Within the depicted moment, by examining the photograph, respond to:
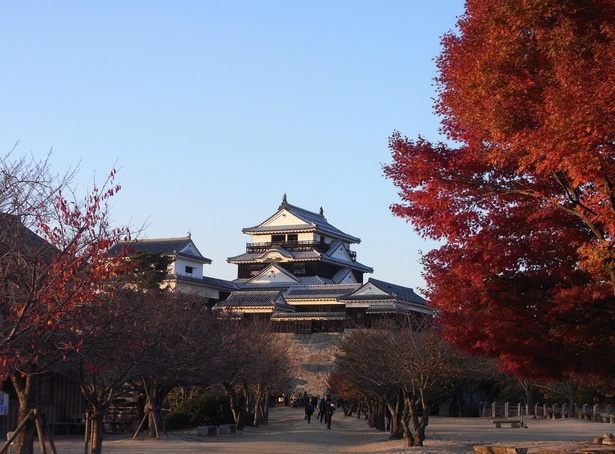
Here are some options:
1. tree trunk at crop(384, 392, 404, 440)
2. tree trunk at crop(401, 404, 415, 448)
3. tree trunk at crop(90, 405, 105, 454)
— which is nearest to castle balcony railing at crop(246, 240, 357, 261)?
tree trunk at crop(384, 392, 404, 440)

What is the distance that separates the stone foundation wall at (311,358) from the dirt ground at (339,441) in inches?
1020

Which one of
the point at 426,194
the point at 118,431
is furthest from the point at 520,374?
the point at 118,431

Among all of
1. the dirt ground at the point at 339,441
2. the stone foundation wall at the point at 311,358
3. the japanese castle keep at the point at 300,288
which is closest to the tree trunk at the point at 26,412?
the dirt ground at the point at 339,441

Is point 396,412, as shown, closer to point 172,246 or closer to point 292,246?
point 172,246

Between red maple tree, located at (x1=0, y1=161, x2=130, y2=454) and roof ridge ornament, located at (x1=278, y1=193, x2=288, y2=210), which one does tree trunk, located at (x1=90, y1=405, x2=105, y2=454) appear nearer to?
red maple tree, located at (x1=0, y1=161, x2=130, y2=454)

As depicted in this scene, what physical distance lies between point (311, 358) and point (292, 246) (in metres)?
13.4

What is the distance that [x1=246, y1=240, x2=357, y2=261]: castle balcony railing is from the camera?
75.1m

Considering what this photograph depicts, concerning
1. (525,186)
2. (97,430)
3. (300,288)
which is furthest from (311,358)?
(525,186)

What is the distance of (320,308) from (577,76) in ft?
190

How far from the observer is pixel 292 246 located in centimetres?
7575

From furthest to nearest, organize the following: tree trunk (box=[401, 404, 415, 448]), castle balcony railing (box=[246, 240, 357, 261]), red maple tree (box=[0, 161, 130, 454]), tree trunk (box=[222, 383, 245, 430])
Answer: castle balcony railing (box=[246, 240, 357, 261])
tree trunk (box=[222, 383, 245, 430])
tree trunk (box=[401, 404, 415, 448])
red maple tree (box=[0, 161, 130, 454])

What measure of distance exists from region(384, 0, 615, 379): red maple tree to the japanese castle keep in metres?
45.1

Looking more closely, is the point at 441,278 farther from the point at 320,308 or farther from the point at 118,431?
the point at 320,308

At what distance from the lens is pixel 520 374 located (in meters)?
14.9
